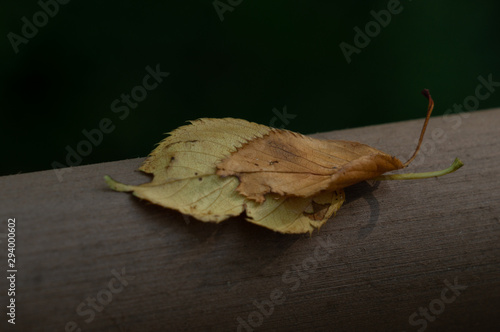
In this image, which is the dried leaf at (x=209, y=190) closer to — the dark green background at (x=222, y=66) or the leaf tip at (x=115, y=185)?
the leaf tip at (x=115, y=185)

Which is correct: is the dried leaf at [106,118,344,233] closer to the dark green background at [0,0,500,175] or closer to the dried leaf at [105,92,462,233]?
the dried leaf at [105,92,462,233]

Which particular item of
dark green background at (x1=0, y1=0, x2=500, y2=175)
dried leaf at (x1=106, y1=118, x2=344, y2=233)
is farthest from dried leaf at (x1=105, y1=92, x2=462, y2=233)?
dark green background at (x1=0, y1=0, x2=500, y2=175)

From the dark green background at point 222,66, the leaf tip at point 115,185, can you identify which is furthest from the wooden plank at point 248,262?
the dark green background at point 222,66

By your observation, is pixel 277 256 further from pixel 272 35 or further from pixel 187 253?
pixel 272 35

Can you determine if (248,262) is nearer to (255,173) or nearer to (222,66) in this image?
(255,173)

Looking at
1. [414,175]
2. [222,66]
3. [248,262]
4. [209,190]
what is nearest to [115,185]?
[209,190]

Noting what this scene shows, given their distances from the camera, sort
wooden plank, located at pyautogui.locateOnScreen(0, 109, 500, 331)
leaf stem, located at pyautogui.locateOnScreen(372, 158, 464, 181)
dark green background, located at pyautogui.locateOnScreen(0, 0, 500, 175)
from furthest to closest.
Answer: dark green background, located at pyautogui.locateOnScreen(0, 0, 500, 175) → leaf stem, located at pyautogui.locateOnScreen(372, 158, 464, 181) → wooden plank, located at pyautogui.locateOnScreen(0, 109, 500, 331)

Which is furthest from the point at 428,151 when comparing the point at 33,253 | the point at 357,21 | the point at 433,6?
the point at 433,6

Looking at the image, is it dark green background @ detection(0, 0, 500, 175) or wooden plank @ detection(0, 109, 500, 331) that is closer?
wooden plank @ detection(0, 109, 500, 331)
